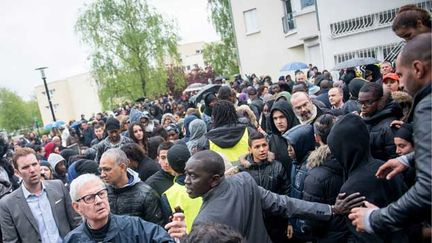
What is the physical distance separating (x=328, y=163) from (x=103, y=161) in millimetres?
2197

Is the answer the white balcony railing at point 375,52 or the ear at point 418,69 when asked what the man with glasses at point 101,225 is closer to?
the ear at point 418,69

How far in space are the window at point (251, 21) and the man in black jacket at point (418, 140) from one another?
84.8 feet

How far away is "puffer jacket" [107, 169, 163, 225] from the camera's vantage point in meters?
3.92

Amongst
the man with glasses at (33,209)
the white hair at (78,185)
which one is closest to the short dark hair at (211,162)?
the white hair at (78,185)

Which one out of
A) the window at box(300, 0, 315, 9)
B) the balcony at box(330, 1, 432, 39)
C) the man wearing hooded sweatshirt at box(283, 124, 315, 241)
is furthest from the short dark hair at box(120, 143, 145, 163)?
the window at box(300, 0, 315, 9)

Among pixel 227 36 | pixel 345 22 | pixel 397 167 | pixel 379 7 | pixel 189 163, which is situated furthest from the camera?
pixel 227 36

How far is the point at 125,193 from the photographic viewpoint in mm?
3990

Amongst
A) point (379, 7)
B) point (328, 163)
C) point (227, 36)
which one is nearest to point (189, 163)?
point (328, 163)

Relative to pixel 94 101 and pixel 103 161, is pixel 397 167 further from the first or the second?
pixel 94 101

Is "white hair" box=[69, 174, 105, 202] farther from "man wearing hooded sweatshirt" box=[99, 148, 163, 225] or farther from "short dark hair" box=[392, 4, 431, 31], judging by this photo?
"short dark hair" box=[392, 4, 431, 31]

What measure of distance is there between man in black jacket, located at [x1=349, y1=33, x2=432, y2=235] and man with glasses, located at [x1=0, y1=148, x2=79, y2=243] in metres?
3.37

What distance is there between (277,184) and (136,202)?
1417mm

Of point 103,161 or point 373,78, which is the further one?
point 373,78

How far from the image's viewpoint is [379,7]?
16.8 metres
